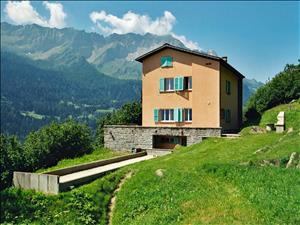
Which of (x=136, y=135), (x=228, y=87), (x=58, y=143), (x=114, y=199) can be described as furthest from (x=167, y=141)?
(x=114, y=199)

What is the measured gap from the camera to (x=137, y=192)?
19.2 meters

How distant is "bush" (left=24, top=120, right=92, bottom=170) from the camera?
5009 centimetres

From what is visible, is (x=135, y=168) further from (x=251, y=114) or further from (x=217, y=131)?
(x=251, y=114)

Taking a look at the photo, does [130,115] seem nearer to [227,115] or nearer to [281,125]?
[227,115]

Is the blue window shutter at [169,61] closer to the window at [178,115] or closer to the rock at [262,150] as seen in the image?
the window at [178,115]

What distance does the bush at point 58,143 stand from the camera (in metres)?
50.1

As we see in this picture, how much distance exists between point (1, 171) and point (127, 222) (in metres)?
46.2

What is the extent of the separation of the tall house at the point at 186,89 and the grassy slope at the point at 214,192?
14136mm

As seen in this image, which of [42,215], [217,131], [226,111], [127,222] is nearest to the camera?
[127,222]

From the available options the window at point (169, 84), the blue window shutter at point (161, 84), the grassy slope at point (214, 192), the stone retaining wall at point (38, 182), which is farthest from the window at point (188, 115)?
the stone retaining wall at point (38, 182)

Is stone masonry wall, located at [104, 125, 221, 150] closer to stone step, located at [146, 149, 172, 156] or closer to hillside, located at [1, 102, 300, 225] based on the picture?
stone step, located at [146, 149, 172, 156]

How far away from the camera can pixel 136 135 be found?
3794 centimetres

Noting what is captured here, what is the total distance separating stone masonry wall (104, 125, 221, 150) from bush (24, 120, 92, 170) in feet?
32.6

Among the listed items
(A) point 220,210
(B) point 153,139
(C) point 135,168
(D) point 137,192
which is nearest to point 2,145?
(B) point 153,139
